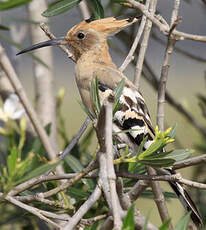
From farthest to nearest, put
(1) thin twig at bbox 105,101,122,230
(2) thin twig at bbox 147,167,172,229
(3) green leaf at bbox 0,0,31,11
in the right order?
1. (2) thin twig at bbox 147,167,172,229
2. (3) green leaf at bbox 0,0,31,11
3. (1) thin twig at bbox 105,101,122,230

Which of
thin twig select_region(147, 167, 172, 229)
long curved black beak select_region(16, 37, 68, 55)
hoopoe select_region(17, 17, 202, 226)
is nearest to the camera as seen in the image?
thin twig select_region(147, 167, 172, 229)

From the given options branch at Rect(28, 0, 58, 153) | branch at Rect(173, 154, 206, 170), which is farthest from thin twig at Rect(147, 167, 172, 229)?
branch at Rect(28, 0, 58, 153)

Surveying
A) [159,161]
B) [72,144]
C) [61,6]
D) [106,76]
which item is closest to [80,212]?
[159,161]

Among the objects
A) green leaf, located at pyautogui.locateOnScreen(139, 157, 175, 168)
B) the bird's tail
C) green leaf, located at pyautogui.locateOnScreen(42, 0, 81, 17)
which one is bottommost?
the bird's tail

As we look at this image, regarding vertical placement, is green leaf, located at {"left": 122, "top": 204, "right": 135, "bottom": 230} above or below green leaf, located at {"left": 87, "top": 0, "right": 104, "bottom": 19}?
below

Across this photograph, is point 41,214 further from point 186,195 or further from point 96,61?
point 96,61

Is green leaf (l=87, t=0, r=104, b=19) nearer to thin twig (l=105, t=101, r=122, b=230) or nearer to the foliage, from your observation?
the foliage

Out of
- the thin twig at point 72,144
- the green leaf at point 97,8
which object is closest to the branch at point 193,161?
the thin twig at point 72,144

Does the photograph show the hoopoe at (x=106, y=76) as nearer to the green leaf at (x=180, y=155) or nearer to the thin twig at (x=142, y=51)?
the thin twig at (x=142, y=51)

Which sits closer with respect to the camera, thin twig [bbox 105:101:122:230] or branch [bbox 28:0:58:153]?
thin twig [bbox 105:101:122:230]

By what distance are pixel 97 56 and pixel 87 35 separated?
127 mm

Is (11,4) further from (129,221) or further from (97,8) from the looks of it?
(97,8)

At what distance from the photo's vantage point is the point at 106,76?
8.00 ft

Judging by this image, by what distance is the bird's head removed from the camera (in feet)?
8.02
